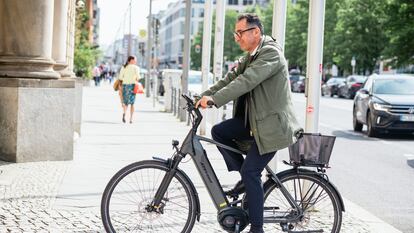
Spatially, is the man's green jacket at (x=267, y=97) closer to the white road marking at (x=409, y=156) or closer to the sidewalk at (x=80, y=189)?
the sidewalk at (x=80, y=189)

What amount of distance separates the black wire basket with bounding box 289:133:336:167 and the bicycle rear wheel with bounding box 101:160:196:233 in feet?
2.69

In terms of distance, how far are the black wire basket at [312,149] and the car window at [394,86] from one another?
545 inches

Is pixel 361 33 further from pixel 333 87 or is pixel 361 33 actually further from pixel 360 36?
pixel 333 87

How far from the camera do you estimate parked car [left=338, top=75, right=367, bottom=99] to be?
49.0m

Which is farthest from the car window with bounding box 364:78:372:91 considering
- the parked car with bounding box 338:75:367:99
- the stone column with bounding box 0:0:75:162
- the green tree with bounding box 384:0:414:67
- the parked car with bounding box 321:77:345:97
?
the parked car with bounding box 321:77:345:97

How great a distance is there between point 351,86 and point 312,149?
1763 inches

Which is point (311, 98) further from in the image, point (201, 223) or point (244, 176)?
point (244, 176)

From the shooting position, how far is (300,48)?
292ft

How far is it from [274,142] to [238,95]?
1.36 feet

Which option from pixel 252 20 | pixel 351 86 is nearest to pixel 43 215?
pixel 252 20

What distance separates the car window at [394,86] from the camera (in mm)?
19062

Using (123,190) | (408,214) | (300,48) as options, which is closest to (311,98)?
(408,214)

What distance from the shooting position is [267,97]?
17.6ft

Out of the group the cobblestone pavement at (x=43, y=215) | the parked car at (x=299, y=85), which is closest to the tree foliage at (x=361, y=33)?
the parked car at (x=299, y=85)
